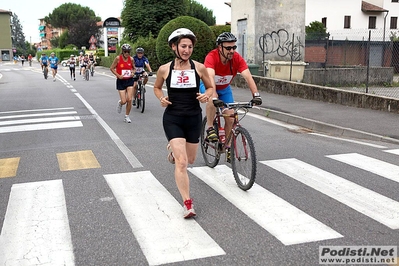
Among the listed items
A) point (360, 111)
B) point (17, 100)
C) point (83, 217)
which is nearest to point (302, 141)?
point (360, 111)

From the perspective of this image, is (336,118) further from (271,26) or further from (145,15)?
(145,15)

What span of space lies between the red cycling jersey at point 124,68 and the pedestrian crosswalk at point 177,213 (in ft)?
17.4

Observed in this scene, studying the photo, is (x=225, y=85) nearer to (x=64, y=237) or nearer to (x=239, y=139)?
(x=239, y=139)

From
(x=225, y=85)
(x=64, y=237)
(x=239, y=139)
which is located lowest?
(x=64, y=237)

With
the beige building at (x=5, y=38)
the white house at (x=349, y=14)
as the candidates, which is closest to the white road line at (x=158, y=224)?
the white house at (x=349, y=14)

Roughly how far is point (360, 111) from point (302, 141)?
414cm

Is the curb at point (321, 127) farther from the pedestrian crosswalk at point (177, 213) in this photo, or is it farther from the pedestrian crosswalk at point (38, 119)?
the pedestrian crosswalk at point (38, 119)

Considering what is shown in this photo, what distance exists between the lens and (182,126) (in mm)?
5004

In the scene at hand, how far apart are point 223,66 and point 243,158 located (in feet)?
4.40

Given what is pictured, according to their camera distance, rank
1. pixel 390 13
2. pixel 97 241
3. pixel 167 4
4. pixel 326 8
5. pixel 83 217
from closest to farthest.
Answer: pixel 97 241
pixel 83 217
pixel 167 4
pixel 326 8
pixel 390 13

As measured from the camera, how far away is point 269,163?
23.6 feet

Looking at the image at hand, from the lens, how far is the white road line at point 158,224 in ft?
12.9

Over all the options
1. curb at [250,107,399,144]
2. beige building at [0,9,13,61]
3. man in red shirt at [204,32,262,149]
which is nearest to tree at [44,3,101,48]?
beige building at [0,9,13,61]

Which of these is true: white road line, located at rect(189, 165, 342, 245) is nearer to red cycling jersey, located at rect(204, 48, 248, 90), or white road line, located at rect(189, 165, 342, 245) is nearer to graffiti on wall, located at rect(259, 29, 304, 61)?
red cycling jersey, located at rect(204, 48, 248, 90)
